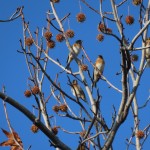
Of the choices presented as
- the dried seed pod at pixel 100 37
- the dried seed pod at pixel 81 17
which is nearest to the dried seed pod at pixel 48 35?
the dried seed pod at pixel 81 17

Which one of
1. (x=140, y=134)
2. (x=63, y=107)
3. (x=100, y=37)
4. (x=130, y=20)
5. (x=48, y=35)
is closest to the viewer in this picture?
(x=140, y=134)

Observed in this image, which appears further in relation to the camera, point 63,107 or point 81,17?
point 81,17

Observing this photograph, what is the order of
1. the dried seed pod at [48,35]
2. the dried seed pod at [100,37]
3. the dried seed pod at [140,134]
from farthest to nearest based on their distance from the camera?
the dried seed pod at [100,37] → the dried seed pod at [48,35] → the dried seed pod at [140,134]

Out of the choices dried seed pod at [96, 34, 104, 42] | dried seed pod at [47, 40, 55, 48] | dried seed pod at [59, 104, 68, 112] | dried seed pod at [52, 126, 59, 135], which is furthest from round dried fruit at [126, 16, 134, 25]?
dried seed pod at [52, 126, 59, 135]

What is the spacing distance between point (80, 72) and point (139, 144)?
3.74 ft

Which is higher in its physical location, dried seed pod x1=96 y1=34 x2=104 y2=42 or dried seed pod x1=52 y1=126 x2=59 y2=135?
dried seed pod x1=96 y1=34 x2=104 y2=42

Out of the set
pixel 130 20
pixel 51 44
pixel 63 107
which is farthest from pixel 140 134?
pixel 51 44

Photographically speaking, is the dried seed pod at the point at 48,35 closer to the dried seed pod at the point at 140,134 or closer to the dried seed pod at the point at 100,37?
the dried seed pod at the point at 100,37

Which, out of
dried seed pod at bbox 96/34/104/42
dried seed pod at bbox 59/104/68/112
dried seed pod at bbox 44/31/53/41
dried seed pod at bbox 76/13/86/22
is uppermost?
dried seed pod at bbox 76/13/86/22

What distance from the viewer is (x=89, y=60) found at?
5.64 m

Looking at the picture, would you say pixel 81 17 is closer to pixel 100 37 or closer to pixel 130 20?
pixel 100 37

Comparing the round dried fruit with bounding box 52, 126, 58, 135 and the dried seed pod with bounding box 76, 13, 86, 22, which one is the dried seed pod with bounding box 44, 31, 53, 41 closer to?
the dried seed pod with bounding box 76, 13, 86, 22

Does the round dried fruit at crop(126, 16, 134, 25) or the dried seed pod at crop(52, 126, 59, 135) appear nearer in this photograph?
the dried seed pod at crop(52, 126, 59, 135)

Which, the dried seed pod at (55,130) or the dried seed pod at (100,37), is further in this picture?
the dried seed pod at (100,37)
